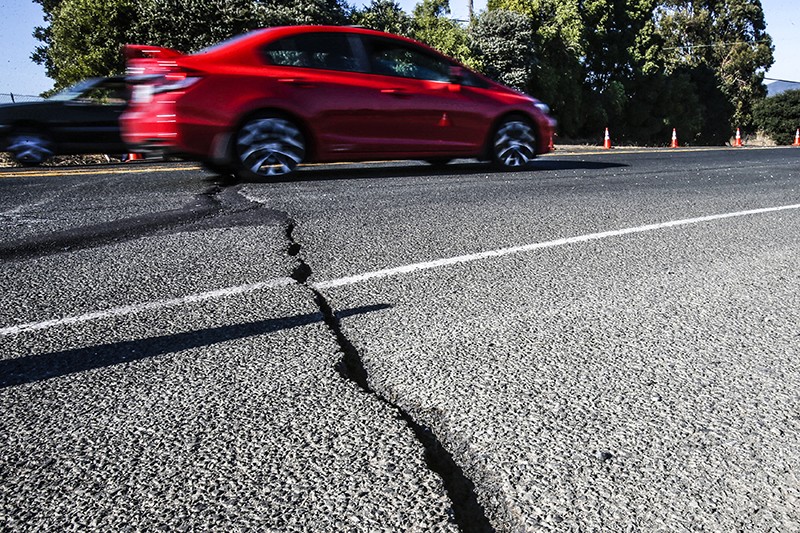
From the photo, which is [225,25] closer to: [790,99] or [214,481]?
[214,481]

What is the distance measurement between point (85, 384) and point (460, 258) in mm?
2122

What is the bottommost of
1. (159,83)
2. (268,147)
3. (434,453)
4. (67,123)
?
(434,453)

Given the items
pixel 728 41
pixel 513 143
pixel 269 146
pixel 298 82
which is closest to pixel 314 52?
pixel 298 82

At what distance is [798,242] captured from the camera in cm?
422

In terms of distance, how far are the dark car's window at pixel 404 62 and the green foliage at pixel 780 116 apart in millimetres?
41165

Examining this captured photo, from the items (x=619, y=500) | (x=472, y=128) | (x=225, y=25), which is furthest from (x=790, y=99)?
(x=619, y=500)

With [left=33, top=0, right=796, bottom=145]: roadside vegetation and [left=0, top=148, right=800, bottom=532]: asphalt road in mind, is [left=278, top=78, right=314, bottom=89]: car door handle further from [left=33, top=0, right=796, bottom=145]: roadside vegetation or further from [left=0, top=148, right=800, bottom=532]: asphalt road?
[left=33, top=0, right=796, bottom=145]: roadside vegetation

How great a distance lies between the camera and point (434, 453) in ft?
5.42

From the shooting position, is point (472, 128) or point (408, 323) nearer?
point (408, 323)

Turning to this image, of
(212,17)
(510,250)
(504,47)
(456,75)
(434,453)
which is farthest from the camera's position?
(504,47)

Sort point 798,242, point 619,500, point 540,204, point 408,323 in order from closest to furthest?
1. point 619,500
2. point 408,323
3. point 798,242
4. point 540,204

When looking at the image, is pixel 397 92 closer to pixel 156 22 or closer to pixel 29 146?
pixel 29 146

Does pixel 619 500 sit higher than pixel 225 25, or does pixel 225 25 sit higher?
pixel 225 25

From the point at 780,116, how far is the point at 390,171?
43372 millimetres
